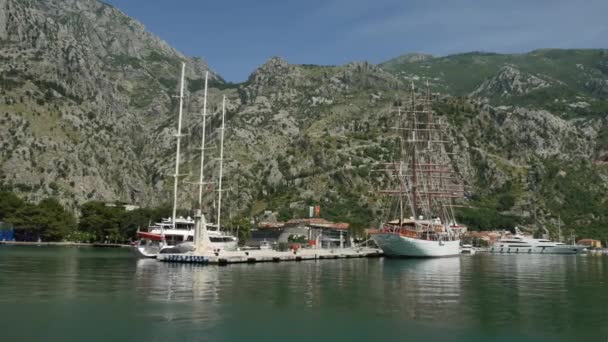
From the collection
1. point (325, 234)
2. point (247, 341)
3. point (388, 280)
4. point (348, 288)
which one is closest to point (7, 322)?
point (247, 341)

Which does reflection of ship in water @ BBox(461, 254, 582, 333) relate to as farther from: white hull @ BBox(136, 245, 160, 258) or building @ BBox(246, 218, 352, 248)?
building @ BBox(246, 218, 352, 248)

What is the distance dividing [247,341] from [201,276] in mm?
36908

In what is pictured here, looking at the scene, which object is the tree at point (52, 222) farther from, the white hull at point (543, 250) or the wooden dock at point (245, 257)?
the white hull at point (543, 250)

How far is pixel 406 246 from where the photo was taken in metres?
127

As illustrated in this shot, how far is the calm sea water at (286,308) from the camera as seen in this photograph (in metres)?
33.3

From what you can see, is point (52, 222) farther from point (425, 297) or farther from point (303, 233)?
point (425, 297)

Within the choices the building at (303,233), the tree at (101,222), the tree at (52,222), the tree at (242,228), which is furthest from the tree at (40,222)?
the building at (303,233)

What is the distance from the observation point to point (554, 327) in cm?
3691

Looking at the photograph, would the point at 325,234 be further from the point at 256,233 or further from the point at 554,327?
the point at 554,327

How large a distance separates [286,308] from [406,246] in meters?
87.8

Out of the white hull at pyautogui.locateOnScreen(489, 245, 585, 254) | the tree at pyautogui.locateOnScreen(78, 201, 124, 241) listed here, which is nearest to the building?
the tree at pyautogui.locateOnScreen(78, 201, 124, 241)

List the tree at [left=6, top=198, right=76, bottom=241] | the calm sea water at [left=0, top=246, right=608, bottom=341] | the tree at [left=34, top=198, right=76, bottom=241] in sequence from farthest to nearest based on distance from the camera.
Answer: the tree at [left=34, top=198, right=76, bottom=241], the tree at [left=6, top=198, right=76, bottom=241], the calm sea water at [left=0, top=246, right=608, bottom=341]

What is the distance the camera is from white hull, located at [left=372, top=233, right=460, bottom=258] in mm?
126500

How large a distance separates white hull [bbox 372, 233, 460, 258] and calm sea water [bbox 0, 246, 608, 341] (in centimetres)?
5745
